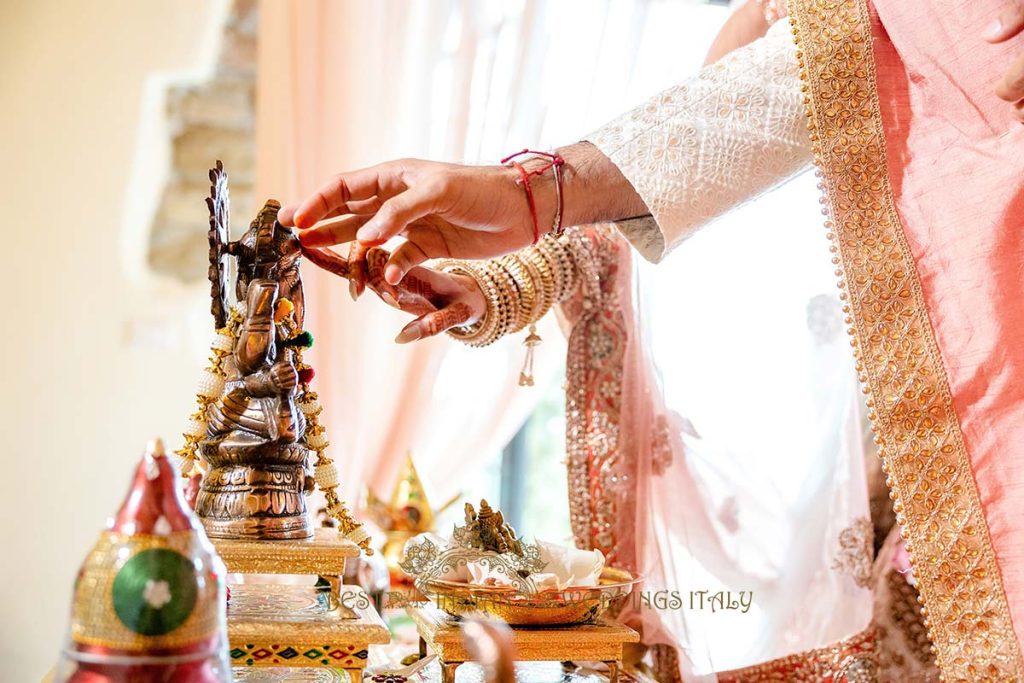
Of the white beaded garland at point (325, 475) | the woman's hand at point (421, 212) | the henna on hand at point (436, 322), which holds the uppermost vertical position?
the woman's hand at point (421, 212)

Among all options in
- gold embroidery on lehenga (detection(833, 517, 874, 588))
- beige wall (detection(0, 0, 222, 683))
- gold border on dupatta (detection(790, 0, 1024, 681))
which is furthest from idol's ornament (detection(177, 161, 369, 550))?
beige wall (detection(0, 0, 222, 683))

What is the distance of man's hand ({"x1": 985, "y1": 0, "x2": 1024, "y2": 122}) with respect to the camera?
804 mm

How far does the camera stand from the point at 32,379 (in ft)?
7.32

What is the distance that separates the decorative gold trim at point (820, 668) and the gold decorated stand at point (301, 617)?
593mm

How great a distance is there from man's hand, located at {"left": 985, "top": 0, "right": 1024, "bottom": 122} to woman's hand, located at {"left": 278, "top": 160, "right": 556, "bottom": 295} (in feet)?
1.31

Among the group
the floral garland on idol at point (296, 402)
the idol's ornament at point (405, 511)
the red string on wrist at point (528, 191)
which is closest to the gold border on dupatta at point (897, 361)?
the red string on wrist at point (528, 191)

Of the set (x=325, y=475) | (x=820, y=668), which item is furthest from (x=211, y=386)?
(x=820, y=668)

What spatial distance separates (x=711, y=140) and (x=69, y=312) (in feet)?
5.56

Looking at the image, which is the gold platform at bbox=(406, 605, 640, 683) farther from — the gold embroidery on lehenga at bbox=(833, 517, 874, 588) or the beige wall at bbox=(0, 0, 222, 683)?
the beige wall at bbox=(0, 0, 222, 683)

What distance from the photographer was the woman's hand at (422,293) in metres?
0.99

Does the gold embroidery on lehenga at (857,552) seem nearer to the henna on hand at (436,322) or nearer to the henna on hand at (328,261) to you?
the henna on hand at (436,322)

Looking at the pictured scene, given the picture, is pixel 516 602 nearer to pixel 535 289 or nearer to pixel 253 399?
pixel 253 399

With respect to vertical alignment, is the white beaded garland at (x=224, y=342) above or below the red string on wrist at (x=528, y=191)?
below

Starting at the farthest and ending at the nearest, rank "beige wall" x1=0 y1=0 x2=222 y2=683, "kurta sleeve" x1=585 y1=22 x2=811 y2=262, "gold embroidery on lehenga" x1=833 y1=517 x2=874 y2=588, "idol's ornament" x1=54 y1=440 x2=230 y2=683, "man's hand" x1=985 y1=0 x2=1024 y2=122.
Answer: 1. "beige wall" x1=0 y1=0 x2=222 y2=683
2. "gold embroidery on lehenga" x1=833 y1=517 x2=874 y2=588
3. "kurta sleeve" x1=585 y1=22 x2=811 y2=262
4. "man's hand" x1=985 y1=0 x2=1024 y2=122
5. "idol's ornament" x1=54 y1=440 x2=230 y2=683
